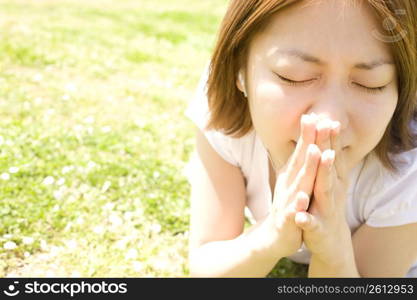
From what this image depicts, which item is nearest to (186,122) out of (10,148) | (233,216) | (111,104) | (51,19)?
(111,104)

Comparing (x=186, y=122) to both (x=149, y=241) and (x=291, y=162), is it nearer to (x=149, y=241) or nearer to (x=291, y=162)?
(x=149, y=241)

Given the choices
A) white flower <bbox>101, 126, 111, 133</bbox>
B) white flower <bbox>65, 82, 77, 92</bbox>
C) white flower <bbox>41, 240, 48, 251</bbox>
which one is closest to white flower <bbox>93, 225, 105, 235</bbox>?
white flower <bbox>41, 240, 48, 251</bbox>

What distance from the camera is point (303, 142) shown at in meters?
1.65

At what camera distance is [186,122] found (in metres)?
4.12

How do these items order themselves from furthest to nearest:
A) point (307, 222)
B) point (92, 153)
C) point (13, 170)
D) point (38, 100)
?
point (38, 100) < point (92, 153) < point (13, 170) < point (307, 222)

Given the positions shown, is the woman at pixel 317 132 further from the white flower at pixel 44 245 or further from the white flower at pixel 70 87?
the white flower at pixel 70 87

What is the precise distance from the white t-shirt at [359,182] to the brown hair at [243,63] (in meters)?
0.05

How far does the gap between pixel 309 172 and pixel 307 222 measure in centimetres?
16

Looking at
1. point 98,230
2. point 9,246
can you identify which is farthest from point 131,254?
point 9,246

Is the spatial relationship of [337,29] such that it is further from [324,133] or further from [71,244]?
[71,244]

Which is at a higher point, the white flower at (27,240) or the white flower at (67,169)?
the white flower at (67,169)

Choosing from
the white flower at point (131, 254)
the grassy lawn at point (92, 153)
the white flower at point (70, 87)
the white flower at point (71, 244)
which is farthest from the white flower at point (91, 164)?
the white flower at point (70, 87)

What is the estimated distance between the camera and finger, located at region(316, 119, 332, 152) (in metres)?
1.58

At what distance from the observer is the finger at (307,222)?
5.53ft
